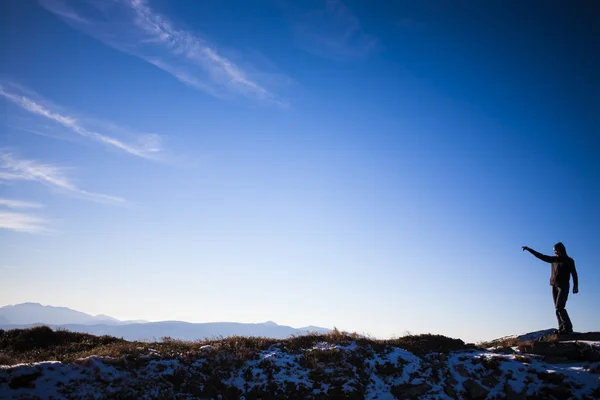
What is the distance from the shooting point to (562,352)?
47.5 ft

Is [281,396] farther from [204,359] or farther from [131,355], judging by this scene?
[131,355]

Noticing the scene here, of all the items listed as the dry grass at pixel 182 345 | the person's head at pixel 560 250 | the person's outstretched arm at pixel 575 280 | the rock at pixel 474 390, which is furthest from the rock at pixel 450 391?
the person's head at pixel 560 250

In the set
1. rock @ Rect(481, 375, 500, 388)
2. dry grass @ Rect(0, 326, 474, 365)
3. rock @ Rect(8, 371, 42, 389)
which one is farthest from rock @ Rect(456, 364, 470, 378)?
rock @ Rect(8, 371, 42, 389)

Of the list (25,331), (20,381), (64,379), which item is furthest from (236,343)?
(25,331)

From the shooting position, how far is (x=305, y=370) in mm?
13391

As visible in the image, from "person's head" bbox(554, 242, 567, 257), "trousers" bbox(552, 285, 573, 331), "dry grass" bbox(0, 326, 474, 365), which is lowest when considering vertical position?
"dry grass" bbox(0, 326, 474, 365)

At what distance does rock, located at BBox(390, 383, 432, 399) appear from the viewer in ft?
41.5

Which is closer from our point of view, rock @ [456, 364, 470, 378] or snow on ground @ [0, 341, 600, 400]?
snow on ground @ [0, 341, 600, 400]

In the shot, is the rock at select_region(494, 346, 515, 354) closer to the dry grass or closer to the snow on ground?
the snow on ground

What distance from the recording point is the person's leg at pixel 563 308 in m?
16.6

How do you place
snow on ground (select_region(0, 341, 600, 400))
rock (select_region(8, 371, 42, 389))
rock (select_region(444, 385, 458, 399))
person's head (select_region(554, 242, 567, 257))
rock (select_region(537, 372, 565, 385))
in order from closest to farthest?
rock (select_region(8, 371, 42, 389))
snow on ground (select_region(0, 341, 600, 400))
rock (select_region(537, 372, 565, 385))
rock (select_region(444, 385, 458, 399))
person's head (select_region(554, 242, 567, 257))

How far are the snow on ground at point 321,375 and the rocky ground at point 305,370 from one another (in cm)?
3

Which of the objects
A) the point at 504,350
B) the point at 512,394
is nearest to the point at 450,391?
the point at 512,394

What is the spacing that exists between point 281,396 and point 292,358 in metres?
2.33
